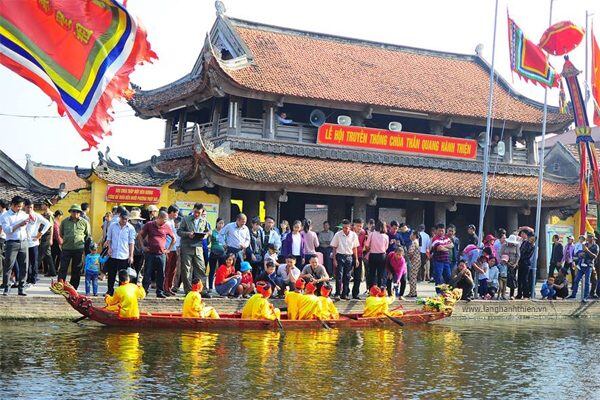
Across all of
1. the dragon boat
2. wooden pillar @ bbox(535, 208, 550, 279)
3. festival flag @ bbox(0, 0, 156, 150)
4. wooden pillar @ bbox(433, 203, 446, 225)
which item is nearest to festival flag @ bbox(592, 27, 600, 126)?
wooden pillar @ bbox(433, 203, 446, 225)

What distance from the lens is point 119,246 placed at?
15.5 m

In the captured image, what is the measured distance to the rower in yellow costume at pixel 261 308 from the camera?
14.8 meters

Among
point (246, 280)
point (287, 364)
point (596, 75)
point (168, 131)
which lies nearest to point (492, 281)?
point (246, 280)

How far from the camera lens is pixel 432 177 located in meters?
27.7

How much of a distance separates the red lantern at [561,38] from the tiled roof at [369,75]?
6.82m

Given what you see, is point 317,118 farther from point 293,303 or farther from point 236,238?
point 293,303

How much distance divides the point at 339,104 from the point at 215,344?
15.2 meters

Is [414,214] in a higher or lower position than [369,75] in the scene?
lower

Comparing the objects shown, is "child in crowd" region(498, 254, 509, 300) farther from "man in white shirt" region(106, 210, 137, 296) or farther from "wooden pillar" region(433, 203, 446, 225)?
"man in white shirt" region(106, 210, 137, 296)

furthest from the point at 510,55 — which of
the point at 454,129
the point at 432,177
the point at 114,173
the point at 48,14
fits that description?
the point at 48,14

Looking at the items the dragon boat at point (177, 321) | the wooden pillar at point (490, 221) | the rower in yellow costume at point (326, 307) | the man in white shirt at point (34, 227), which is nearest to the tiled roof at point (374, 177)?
the wooden pillar at point (490, 221)

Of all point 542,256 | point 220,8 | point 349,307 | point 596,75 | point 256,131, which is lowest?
point 349,307

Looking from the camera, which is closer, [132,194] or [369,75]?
[132,194]

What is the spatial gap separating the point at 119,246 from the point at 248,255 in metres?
3.06
